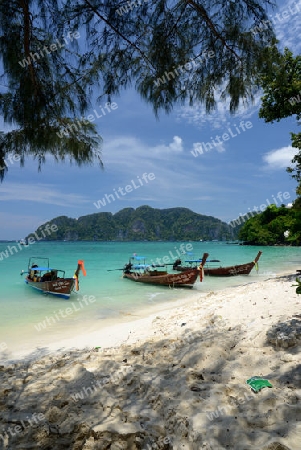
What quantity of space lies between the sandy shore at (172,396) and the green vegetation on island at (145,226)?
13837 centimetres

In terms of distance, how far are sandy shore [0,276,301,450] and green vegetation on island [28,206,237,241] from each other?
138 m

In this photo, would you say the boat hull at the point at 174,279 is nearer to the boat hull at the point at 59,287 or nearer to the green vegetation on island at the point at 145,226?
the boat hull at the point at 59,287

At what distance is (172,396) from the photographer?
8.70ft

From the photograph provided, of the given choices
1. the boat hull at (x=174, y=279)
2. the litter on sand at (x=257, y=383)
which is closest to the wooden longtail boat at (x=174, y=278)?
the boat hull at (x=174, y=279)

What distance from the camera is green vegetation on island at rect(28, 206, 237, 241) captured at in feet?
482

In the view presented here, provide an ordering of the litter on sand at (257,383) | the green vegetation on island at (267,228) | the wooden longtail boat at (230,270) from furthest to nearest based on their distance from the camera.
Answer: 1. the green vegetation on island at (267,228)
2. the wooden longtail boat at (230,270)
3. the litter on sand at (257,383)

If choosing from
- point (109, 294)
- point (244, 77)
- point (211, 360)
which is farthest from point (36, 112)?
point (109, 294)

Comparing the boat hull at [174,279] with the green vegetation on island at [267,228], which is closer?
the boat hull at [174,279]

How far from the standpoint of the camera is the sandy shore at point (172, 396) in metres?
2.08

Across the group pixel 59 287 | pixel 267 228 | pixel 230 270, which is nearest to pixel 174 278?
pixel 59 287

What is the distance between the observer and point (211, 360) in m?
3.46

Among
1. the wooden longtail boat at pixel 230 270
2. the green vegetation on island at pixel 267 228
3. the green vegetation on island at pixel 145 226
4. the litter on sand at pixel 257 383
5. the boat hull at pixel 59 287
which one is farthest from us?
the green vegetation on island at pixel 145 226

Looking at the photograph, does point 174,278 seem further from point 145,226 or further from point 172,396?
point 145,226

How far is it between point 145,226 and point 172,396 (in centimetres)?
15663
